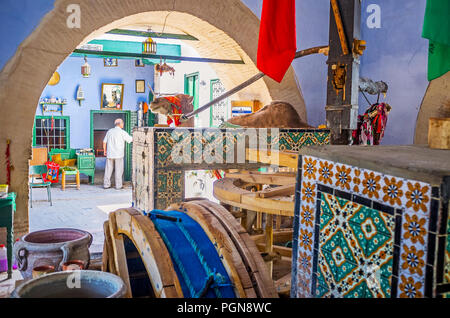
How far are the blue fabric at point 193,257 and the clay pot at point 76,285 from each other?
19cm

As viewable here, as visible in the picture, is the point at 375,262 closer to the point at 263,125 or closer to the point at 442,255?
the point at 442,255

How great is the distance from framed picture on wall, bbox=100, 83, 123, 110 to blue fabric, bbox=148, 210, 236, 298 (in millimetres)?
11950

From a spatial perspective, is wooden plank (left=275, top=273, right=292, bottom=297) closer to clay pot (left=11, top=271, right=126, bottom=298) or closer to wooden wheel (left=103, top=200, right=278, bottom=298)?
wooden wheel (left=103, top=200, right=278, bottom=298)

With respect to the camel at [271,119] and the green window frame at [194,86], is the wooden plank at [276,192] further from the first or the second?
the green window frame at [194,86]

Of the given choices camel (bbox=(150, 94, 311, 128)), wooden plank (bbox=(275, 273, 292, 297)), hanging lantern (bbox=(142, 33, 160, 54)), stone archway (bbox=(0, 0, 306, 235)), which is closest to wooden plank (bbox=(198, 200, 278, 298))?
wooden plank (bbox=(275, 273, 292, 297))

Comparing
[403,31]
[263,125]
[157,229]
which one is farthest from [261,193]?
[403,31]

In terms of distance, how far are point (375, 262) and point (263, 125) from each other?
2887 mm

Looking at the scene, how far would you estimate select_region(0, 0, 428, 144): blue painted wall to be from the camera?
428 cm

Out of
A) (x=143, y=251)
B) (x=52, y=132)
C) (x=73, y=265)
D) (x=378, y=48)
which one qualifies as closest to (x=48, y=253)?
(x=73, y=265)

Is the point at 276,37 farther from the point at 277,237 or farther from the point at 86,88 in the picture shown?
the point at 86,88

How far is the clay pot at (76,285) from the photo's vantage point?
102cm

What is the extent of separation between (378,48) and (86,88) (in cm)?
907

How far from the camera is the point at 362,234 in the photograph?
1.05m

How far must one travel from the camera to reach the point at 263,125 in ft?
12.6
